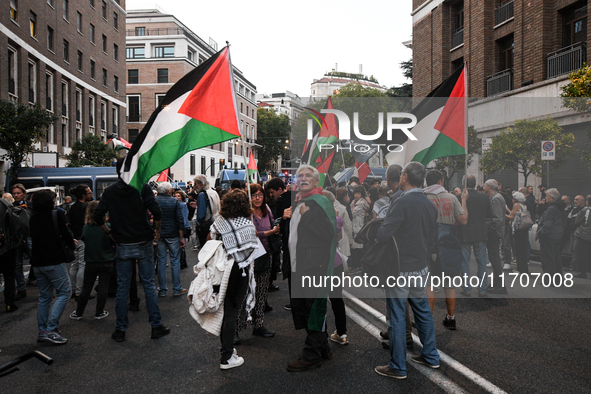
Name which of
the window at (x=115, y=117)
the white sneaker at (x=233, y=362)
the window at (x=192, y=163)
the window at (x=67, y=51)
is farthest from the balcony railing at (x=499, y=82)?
the window at (x=192, y=163)

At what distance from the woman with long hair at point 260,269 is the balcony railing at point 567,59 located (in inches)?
566

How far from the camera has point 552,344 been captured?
4668mm

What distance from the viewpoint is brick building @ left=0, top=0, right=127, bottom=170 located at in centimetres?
2502

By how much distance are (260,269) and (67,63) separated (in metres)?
33.0

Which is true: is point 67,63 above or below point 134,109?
below

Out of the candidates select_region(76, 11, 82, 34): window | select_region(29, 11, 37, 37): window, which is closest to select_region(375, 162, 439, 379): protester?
select_region(29, 11, 37, 37): window

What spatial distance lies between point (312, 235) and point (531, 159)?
984cm

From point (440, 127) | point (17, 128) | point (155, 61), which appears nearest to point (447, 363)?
point (440, 127)

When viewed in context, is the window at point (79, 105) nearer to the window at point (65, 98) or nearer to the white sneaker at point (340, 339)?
the window at point (65, 98)

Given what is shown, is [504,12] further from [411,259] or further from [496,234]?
[411,259]

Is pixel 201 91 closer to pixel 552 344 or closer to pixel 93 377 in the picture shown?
pixel 93 377

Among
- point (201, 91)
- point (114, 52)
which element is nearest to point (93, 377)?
point (201, 91)

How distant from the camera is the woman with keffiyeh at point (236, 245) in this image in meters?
4.38

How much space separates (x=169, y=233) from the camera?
23.6ft
